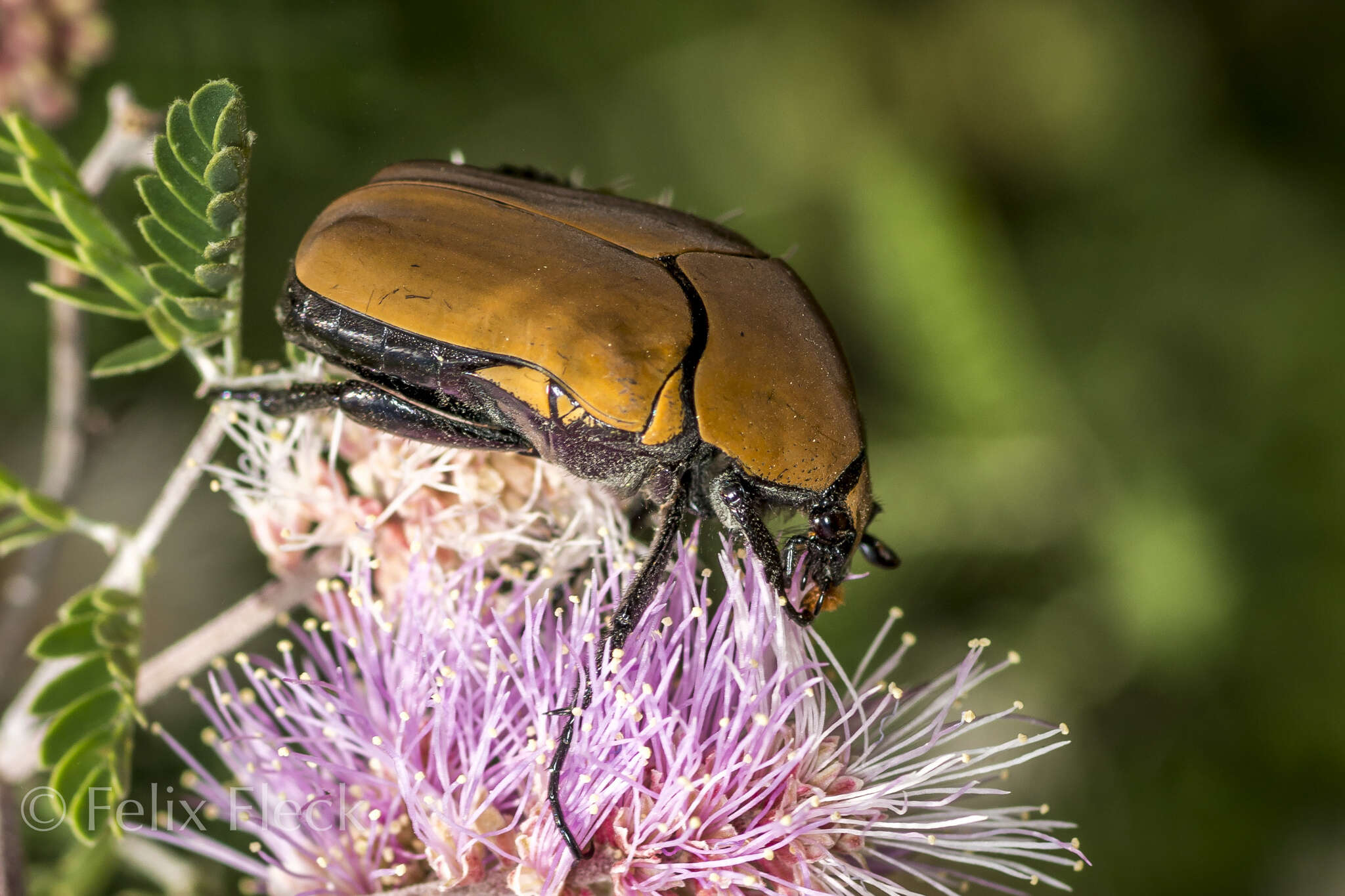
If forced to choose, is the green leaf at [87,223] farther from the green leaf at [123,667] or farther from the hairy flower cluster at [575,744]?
the green leaf at [123,667]

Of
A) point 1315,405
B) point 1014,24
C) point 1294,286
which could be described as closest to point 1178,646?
point 1315,405

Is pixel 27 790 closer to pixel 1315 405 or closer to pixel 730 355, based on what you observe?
pixel 730 355

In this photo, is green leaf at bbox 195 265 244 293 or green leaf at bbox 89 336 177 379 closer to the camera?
green leaf at bbox 195 265 244 293

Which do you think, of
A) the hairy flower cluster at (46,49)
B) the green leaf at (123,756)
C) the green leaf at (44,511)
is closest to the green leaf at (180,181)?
the green leaf at (44,511)

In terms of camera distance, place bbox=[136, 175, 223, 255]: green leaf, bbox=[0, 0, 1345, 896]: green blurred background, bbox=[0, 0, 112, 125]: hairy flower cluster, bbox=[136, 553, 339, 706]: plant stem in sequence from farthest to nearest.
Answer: bbox=[0, 0, 1345, 896]: green blurred background, bbox=[0, 0, 112, 125]: hairy flower cluster, bbox=[136, 553, 339, 706]: plant stem, bbox=[136, 175, 223, 255]: green leaf

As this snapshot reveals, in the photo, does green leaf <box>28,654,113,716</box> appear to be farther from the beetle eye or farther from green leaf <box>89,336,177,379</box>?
the beetle eye

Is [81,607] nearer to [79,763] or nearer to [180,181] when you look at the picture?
[79,763]

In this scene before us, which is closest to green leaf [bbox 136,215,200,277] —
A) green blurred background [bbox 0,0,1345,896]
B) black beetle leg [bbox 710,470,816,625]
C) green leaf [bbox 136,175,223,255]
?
green leaf [bbox 136,175,223,255]

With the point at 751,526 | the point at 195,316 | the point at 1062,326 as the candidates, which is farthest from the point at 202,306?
the point at 1062,326
